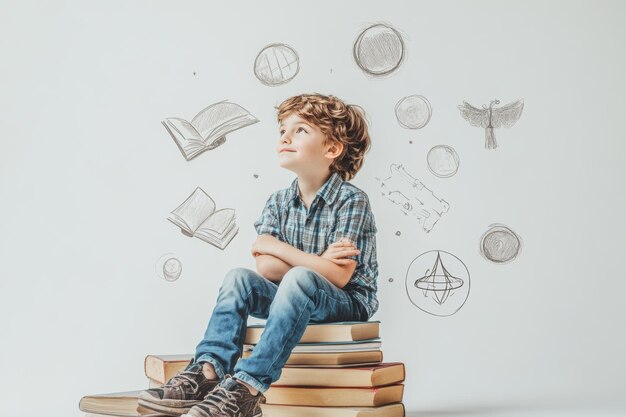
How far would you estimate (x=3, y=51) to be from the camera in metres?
1.93

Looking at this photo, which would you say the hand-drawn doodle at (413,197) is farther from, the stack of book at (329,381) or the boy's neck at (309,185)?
the stack of book at (329,381)

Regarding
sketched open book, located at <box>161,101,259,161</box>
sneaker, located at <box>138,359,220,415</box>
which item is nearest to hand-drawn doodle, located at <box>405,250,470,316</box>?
sketched open book, located at <box>161,101,259,161</box>

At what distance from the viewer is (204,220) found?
186 centimetres

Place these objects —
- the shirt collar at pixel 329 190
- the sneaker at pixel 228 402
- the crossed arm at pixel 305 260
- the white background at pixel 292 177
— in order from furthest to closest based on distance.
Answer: the white background at pixel 292 177, the shirt collar at pixel 329 190, the crossed arm at pixel 305 260, the sneaker at pixel 228 402

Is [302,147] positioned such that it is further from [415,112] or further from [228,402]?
[228,402]

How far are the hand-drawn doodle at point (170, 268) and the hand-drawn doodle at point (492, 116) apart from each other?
0.70 meters

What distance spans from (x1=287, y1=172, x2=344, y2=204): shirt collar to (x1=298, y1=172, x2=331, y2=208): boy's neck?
1cm

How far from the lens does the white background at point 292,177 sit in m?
1.73

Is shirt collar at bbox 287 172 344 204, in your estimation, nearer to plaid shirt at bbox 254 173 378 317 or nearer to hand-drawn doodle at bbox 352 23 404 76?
plaid shirt at bbox 254 173 378 317

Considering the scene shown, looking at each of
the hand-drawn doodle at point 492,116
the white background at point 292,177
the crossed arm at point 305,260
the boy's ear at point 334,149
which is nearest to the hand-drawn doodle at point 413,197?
the white background at point 292,177

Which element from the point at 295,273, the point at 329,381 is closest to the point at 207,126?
the point at 295,273

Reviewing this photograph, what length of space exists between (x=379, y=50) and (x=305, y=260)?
626 millimetres

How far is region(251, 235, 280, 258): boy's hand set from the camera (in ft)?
4.73

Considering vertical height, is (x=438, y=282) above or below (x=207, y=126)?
below
